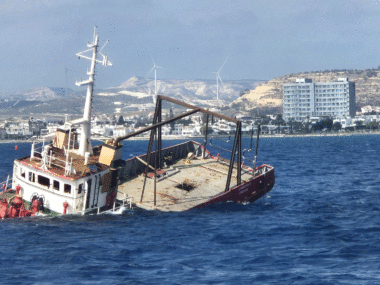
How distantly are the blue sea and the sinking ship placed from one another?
3.94ft

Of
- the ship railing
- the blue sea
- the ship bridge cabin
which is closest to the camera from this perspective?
the blue sea

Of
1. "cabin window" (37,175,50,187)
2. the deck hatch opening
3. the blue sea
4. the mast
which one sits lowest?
the blue sea

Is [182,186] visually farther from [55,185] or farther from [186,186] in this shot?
[55,185]

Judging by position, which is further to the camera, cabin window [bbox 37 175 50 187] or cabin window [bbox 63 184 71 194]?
cabin window [bbox 37 175 50 187]

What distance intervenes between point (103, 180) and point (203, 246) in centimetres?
1125

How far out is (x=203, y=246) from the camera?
1282 inches

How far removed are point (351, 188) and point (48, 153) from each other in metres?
34.9

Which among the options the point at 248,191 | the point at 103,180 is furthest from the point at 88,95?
the point at 248,191

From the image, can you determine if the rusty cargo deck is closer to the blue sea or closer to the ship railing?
the ship railing

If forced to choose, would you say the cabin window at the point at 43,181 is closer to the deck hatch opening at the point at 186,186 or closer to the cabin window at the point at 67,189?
A: the cabin window at the point at 67,189

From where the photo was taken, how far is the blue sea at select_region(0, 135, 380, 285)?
26594 mm

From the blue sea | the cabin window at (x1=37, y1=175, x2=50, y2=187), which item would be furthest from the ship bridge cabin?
the blue sea

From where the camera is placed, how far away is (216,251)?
31.5m

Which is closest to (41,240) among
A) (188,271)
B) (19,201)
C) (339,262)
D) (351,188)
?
(19,201)
